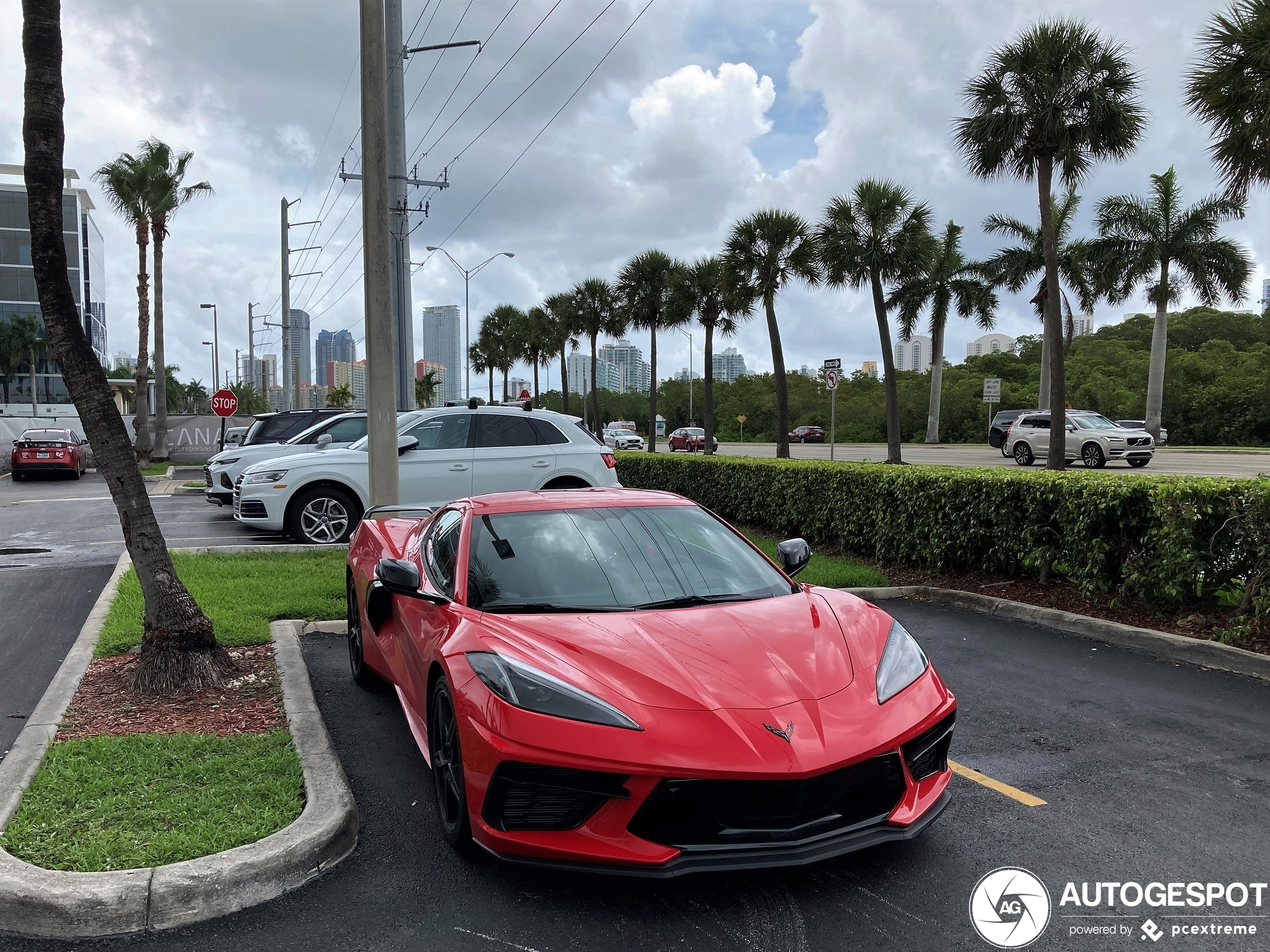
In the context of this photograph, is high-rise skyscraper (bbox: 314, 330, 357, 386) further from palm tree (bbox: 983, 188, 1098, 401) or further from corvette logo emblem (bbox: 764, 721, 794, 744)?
corvette logo emblem (bbox: 764, 721, 794, 744)

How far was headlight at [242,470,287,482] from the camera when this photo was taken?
11.7 m

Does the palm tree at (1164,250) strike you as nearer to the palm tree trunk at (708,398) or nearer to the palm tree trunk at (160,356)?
the palm tree trunk at (708,398)

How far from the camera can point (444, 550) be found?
4.55 metres

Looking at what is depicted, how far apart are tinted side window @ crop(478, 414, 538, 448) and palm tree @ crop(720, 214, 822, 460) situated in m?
18.6

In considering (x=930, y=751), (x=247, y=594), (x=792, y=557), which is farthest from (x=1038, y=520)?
(x=247, y=594)

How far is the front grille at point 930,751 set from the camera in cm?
314

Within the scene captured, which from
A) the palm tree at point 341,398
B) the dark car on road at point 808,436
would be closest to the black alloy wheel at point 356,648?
the dark car on road at point 808,436

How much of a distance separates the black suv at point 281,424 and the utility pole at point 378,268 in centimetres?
859

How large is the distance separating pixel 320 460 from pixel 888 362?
21967 millimetres

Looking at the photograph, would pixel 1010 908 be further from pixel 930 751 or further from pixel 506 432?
pixel 506 432

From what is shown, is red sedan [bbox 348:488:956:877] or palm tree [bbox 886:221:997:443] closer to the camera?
red sedan [bbox 348:488:956:877]

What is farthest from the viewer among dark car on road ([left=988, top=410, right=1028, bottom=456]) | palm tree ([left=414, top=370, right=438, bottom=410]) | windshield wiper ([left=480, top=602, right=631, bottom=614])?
Result: palm tree ([left=414, top=370, right=438, bottom=410])

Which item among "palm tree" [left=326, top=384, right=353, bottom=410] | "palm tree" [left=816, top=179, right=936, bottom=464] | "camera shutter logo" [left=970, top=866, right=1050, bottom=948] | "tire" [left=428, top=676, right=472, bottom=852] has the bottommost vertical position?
"camera shutter logo" [left=970, top=866, right=1050, bottom=948]

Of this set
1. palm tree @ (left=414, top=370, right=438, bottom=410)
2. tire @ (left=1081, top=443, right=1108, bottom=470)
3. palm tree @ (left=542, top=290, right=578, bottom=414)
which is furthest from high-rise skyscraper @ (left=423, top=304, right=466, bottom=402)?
tire @ (left=1081, top=443, right=1108, bottom=470)
